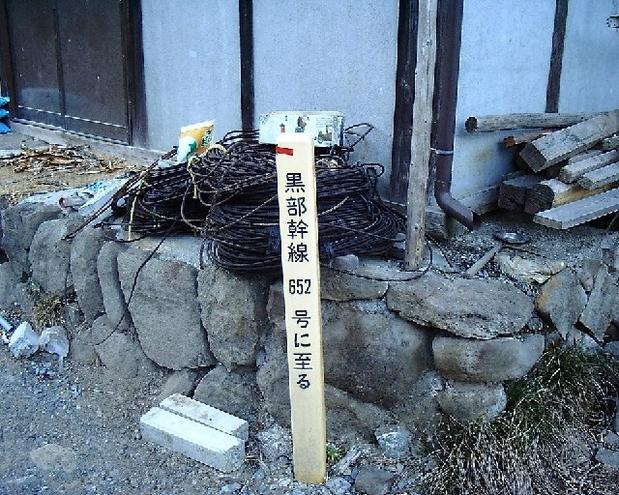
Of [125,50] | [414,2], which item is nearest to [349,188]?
[414,2]

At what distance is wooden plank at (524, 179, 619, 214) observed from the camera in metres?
4.60

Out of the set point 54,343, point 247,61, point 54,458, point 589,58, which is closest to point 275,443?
point 54,458

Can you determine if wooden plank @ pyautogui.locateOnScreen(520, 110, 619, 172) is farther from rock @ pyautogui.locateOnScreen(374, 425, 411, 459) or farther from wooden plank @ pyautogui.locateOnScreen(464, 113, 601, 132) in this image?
rock @ pyautogui.locateOnScreen(374, 425, 411, 459)

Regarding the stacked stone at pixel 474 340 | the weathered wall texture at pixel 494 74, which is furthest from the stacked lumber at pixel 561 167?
the stacked stone at pixel 474 340

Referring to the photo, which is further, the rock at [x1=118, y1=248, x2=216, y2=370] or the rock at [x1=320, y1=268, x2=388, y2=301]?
the rock at [x1=118, y1=248, x2=216, y2=370]

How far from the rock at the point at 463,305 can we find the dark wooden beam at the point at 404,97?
2.96 feet

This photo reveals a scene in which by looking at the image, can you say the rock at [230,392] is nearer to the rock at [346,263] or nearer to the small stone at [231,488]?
the small stone at [231,488]

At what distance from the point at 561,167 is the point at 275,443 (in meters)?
2.80

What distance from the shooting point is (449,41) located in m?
4.34

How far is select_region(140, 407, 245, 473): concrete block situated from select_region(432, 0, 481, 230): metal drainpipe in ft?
6.83

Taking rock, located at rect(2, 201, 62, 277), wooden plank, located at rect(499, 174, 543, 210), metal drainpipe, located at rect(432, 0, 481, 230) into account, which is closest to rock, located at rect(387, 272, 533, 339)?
metal drainpipe, located at rect(432, 0, 481, 230)

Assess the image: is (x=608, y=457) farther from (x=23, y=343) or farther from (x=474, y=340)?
(x=23, y=343)

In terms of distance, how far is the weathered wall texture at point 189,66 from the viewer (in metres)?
5.90

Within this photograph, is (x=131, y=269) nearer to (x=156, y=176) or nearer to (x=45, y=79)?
(x=156, y=176)
